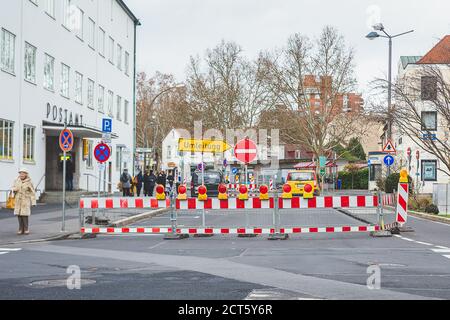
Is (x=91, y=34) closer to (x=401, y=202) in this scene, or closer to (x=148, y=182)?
(x=148, y=182)

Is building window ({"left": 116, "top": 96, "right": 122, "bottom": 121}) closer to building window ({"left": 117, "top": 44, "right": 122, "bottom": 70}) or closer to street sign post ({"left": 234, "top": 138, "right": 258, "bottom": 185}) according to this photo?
building window ({"left": 117, "top": 44, "right": 122, "bottom": 70})

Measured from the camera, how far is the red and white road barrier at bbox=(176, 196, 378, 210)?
18500 mm

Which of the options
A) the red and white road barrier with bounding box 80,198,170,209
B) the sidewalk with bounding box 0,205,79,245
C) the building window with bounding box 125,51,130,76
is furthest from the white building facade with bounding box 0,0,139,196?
the red and white road barrier with bounding box 80,198,170,209

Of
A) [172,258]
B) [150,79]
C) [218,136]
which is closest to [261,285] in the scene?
[172,258]

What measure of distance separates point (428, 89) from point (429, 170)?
109 feet

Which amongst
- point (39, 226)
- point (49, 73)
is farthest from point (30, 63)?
point (39, 226)

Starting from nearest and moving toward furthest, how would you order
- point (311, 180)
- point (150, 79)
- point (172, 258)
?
point (172, 258), point (311, 180), point (150, 79)

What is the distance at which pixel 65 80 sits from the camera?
40.6m

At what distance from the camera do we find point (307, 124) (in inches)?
3078

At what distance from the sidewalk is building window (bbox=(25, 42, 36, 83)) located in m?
7.52

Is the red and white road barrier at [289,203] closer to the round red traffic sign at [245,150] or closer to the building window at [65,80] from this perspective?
the round red traffic sign at [245,150]

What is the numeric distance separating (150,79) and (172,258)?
7190 cm
